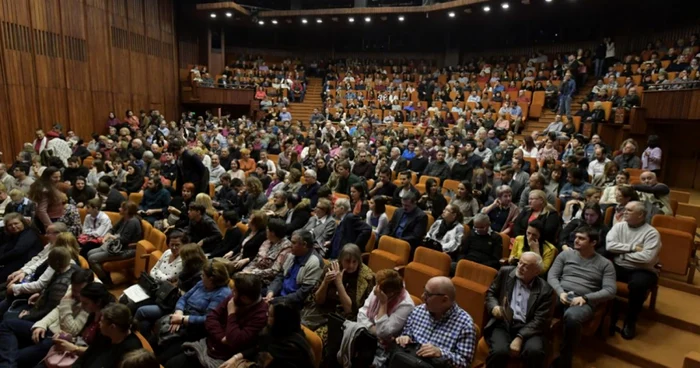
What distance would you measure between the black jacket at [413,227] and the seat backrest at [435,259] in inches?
17.2

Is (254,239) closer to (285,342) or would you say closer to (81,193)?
(285,342)

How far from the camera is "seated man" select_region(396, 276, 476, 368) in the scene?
2119 millimetres

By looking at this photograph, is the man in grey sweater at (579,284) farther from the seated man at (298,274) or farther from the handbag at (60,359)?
the handbag at (60,359)

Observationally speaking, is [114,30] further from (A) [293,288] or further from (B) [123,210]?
(A) [293,288]

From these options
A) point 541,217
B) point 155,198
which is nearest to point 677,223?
point 541,217

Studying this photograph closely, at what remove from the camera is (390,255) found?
3.38 metres

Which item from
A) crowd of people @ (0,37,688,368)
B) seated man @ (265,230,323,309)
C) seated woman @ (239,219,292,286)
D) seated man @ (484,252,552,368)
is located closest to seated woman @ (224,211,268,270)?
crowd of people @ (0,37,688,368)

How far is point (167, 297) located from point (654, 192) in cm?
404

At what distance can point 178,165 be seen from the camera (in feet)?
15.3

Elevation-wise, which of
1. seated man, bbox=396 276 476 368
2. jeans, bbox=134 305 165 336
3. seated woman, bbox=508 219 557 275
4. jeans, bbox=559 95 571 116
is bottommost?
jeans, bbox=134 305 165 336

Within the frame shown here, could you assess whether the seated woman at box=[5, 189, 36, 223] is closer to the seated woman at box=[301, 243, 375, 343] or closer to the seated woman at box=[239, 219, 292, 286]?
the seated woman at box=[239, 219, 292, 286]

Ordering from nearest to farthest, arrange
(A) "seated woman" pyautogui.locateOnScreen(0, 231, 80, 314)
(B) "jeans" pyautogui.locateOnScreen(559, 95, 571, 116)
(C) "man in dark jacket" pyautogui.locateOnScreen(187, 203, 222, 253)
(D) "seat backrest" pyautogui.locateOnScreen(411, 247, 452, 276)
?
(A) "seated woman" pyautogui.locateOnScreen(0, 231, 80, 314) < (D) "seat backrest" pyautogui.locateOnScreen(411, 247, 452, 276) < (C) "man in dark jacket" pyautogui.locateOnScreen(187, 203, 222, 253) < (B) "jeans" pyautogui.locateOnScreen(559, 95, 571, 116)

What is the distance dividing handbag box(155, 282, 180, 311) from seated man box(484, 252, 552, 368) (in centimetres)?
196

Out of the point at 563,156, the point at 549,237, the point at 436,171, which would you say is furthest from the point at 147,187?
the point at 563,156
